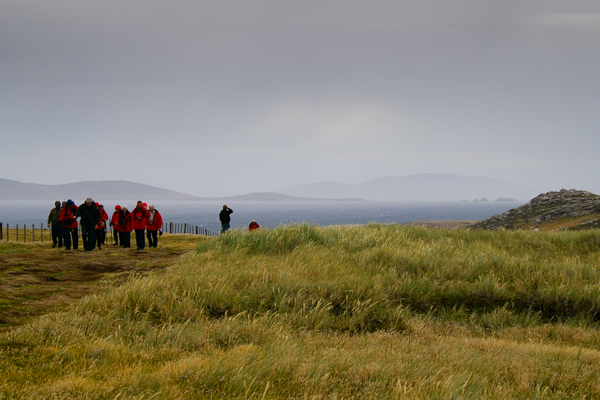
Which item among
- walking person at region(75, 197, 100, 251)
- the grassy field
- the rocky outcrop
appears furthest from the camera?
the rocky outcrop

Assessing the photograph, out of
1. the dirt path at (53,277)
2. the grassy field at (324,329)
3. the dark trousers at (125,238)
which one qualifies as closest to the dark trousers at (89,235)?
the dark trousers at (125,238)

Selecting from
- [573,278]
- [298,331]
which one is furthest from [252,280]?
[573,278]

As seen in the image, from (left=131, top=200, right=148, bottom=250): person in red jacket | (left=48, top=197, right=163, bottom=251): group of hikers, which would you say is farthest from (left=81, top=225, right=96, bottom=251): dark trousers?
(left=131, top=200, right=148, bottom=250): person in red jacket

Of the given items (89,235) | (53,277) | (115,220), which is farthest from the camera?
(115,220)

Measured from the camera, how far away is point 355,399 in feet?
11.4

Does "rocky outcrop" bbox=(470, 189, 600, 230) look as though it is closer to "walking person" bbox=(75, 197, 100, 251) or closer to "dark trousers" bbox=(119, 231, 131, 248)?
"dark trousers" bbox=(119, 231, 131, 248)

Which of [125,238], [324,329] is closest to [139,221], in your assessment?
[125,238]

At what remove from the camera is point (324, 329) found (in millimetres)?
6109

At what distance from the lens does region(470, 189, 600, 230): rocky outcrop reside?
98.4ft

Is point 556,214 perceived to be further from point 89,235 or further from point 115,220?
point 89,235

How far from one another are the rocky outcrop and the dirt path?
26112 millimetres

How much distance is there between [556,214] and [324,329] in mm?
35382

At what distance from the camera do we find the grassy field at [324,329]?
143 inches

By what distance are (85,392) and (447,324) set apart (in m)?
5.74
